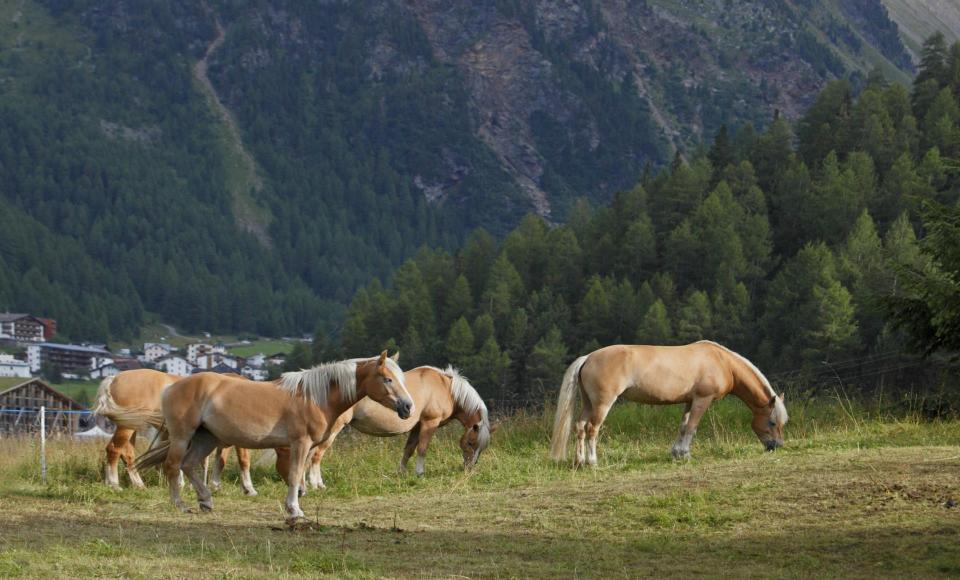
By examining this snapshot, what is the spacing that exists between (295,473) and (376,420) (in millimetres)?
4199

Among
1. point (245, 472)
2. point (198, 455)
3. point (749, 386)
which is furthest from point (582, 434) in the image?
point (198, 455)

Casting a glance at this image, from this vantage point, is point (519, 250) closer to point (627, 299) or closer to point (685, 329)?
point (627, 299)

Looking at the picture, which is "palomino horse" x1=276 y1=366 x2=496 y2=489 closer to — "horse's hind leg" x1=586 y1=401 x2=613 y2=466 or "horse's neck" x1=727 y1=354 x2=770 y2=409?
"horse's hind leg" x1=586 y1=401 x2=613 y2=466

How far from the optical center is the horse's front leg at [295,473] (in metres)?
15.0

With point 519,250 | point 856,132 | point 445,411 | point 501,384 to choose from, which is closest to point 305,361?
point 519,250

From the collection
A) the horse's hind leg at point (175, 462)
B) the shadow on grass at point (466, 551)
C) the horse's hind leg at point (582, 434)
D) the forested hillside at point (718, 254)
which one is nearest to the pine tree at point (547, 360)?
the forested hillside at point (718, 254)

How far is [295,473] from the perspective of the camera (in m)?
15.2

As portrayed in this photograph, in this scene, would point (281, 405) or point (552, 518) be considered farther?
point (281, 405)

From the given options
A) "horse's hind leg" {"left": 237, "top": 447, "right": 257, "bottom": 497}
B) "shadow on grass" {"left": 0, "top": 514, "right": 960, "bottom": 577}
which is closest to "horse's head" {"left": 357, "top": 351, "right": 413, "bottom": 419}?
"shadow on grass" {"left": 0, "top": 514, "right": 960, "bottom": 577}

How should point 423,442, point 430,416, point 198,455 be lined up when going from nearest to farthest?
point 198,455, point 423,442, point 430,416

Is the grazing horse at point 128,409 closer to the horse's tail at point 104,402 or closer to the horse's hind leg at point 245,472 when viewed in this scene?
the horse's tail at point 104,402

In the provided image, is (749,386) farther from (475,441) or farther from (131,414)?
(131,414)

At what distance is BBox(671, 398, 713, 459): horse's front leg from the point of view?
1908 cm

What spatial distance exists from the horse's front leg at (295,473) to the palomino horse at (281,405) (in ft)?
0.04
